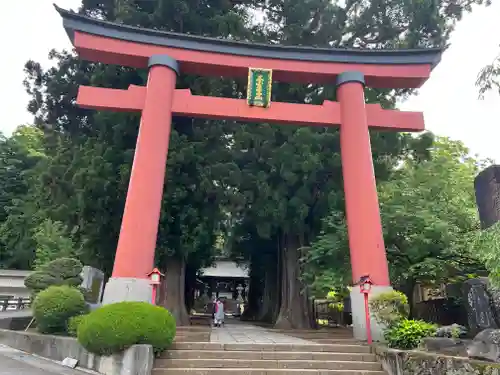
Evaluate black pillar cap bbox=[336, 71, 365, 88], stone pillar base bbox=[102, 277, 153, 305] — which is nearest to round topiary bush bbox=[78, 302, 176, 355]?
stone pillar base bbox=[102, 277, 153, 305]

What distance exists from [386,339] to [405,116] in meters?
5.77

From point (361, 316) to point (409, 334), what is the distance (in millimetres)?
1640

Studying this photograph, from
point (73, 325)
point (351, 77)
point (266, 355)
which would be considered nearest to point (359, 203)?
point (351, 77)

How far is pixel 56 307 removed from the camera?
8234 millimetres

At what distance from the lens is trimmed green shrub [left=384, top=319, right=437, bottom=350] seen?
7.01 meters

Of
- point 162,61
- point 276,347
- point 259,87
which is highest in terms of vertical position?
point 162,61

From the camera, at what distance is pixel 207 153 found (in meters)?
11.8

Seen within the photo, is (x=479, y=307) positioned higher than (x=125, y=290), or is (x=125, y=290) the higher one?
(x=125, y=290)

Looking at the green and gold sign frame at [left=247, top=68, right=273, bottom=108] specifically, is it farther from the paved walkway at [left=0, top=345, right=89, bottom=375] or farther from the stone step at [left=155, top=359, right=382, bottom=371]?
the paved walkway at [left=0, top=345, right=89, bottom=375]

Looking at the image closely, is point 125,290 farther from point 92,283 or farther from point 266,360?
point 92,283

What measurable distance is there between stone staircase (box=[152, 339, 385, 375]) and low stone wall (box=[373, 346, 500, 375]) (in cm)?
28

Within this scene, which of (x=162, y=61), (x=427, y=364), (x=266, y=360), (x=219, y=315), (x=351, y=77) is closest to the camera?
(x=427, y=364)

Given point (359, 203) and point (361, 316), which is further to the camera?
point (359, 203)

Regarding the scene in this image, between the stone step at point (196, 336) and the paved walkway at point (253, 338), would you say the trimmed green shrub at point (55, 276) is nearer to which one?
the stone step at point (196, 336)
